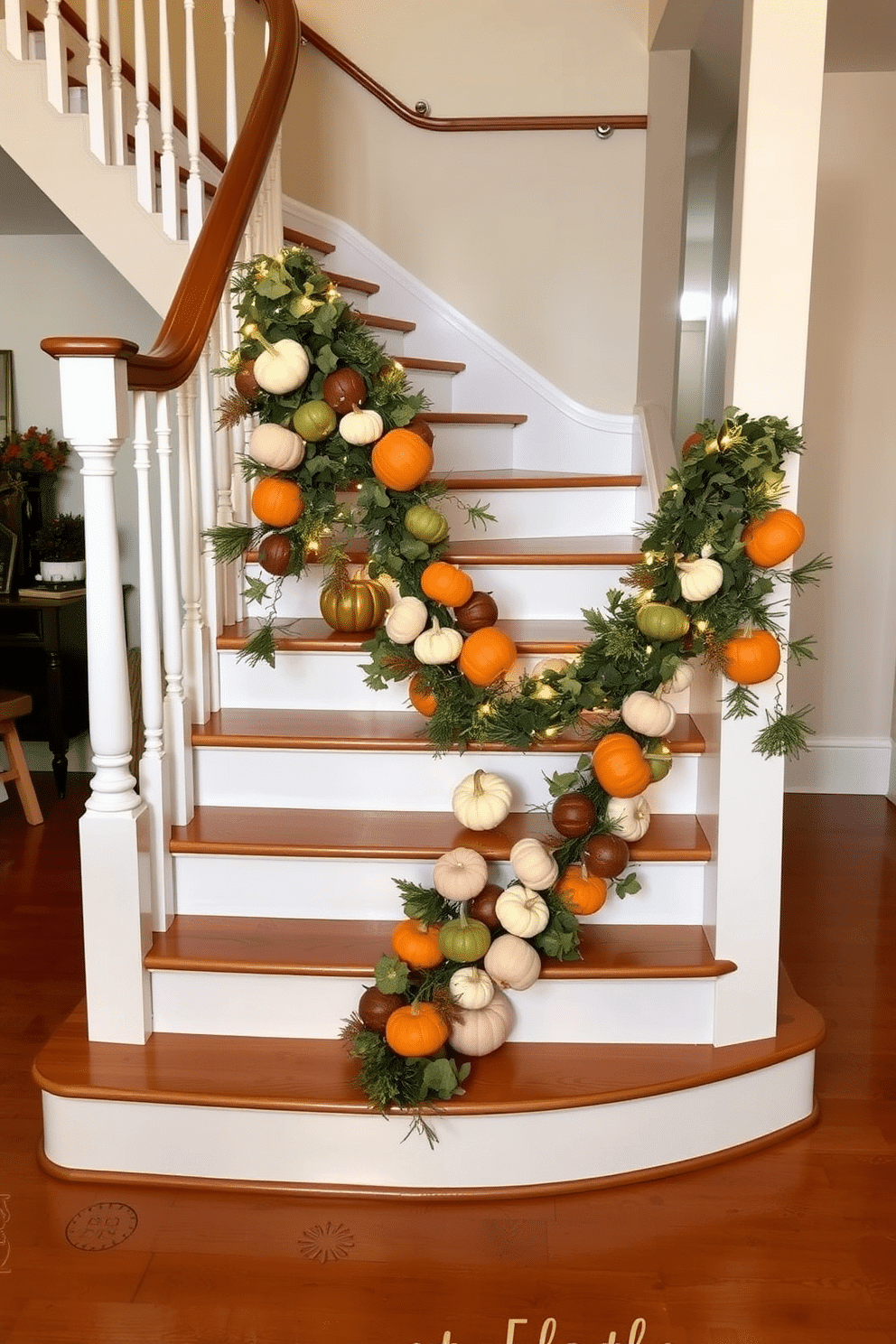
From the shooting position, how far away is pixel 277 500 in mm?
2250

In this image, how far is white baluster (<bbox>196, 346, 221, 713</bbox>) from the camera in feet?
8.14

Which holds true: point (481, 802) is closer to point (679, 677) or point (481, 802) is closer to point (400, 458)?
point (679, 677)

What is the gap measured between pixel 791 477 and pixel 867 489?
2569 millimetres

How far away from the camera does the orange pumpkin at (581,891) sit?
217cm

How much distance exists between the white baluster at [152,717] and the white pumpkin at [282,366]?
0.23 m

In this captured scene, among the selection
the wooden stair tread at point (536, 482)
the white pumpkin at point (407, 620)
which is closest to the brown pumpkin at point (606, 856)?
the white pumpkin at point (407, 620)

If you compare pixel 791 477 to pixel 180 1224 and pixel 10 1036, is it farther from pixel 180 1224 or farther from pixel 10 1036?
pixel 10 1036

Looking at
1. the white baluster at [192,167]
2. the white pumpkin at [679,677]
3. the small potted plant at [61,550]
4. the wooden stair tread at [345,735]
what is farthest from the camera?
the small potted plant at [61,550]

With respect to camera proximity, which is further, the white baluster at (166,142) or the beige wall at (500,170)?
the beige wall at (500,170)

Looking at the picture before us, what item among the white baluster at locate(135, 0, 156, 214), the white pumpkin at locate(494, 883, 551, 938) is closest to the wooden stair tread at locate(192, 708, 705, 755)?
the white pumpkin at locate(494, 883, 551, 938)

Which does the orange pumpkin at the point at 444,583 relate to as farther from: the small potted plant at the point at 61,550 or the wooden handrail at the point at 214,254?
the small potted plant at the point at 61,550

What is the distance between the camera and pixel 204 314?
7.58 feet

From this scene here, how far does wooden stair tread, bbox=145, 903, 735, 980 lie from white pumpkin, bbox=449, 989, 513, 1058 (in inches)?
4.7

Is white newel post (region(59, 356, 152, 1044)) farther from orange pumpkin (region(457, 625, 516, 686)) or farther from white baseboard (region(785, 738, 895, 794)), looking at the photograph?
white baseboard (region(785, 738, 895, 794))
